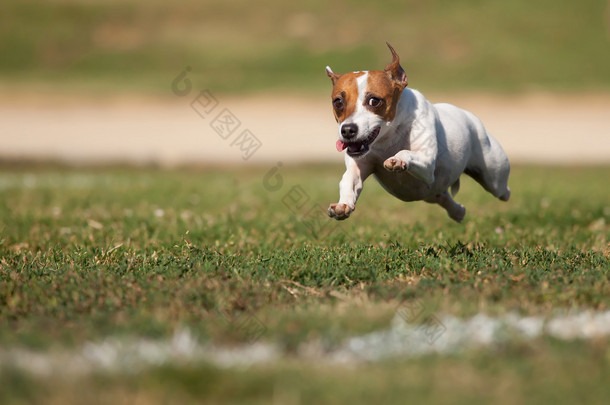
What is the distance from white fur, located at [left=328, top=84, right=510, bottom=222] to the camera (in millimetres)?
5605

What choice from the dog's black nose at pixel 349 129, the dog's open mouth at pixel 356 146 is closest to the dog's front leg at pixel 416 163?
the dog's open mouth at pixel 356 146

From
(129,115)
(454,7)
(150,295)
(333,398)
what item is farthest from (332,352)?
(454,7)

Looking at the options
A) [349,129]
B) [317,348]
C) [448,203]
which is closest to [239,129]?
[448,203]

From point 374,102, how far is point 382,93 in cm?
8

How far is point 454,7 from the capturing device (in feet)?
125

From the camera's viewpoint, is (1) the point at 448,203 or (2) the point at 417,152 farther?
(1) the point at 448,203

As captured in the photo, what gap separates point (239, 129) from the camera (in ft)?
75.9

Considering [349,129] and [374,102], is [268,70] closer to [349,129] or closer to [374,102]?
[374,102]

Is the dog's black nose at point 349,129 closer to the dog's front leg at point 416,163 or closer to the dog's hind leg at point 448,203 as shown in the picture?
the dog's front leg at point 416,163

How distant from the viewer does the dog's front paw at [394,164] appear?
5422mm

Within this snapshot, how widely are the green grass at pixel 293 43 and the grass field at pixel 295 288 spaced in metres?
21.2

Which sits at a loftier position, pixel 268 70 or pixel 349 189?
pixel 268 70

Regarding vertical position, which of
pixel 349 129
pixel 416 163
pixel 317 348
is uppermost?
pixel 349 129

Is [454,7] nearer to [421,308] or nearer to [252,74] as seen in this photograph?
[252,74]
